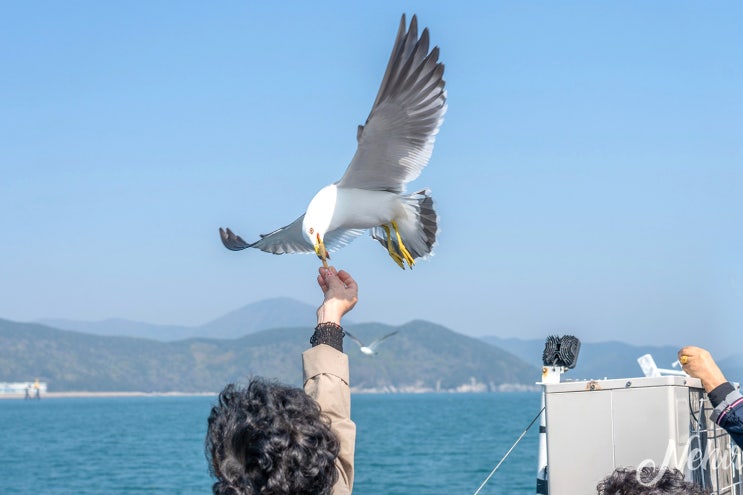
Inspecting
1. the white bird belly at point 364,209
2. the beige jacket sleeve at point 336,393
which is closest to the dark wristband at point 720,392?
the beige jacket sleeve at point 336,393

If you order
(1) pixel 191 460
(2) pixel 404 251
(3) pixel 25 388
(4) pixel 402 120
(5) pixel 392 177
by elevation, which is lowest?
(1) pixel 191 460

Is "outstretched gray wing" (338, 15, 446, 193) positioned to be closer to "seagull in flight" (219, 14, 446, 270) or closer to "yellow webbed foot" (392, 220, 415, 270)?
"seagull in flight" (219, 14, 446, 270)

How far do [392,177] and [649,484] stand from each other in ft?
16.6

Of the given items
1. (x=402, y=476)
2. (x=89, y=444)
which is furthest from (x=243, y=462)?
(x=89, y=444)

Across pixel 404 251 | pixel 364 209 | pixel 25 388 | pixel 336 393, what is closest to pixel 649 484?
pixel 336 393

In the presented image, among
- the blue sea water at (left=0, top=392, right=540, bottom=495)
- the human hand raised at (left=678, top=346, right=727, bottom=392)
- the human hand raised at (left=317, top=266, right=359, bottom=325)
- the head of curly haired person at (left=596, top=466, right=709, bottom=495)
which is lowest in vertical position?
the blue sea water at (left=0, top=392, right=540, bottom=495)

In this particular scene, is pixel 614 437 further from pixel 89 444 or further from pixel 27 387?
pixel 27 387

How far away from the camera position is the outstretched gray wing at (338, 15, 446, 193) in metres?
6.46

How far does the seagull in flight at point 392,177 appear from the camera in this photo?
6.43 metres

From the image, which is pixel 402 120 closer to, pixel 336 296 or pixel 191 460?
pixel 336 296

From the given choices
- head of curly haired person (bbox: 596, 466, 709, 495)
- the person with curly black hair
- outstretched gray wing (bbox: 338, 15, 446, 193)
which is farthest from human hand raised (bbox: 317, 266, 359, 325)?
outstretched gray wing (bbox: 338, 15, 446, 193)

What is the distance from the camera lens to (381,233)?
7648 mm

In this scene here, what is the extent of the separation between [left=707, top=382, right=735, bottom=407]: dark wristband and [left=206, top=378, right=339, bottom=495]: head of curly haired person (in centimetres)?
149

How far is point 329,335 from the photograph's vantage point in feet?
8.42
